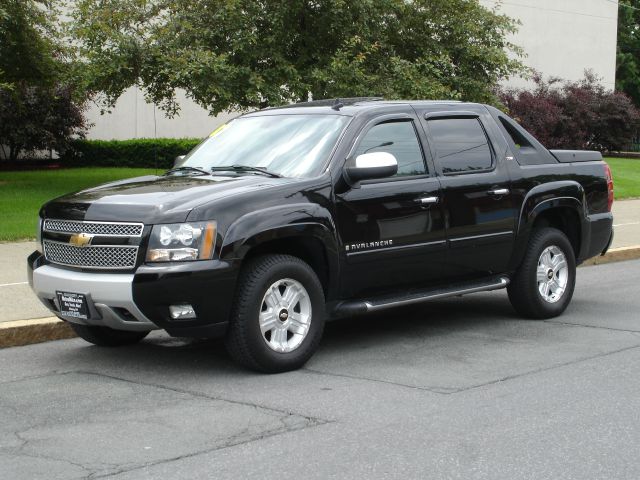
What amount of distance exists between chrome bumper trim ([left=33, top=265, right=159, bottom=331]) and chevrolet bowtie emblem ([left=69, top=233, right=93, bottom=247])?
8.1 inches

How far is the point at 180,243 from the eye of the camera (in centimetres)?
675

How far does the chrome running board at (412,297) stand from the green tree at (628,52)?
6202 centimetres

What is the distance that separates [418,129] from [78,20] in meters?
15.1

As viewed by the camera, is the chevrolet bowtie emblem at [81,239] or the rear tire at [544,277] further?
the rear tire at [544,277]

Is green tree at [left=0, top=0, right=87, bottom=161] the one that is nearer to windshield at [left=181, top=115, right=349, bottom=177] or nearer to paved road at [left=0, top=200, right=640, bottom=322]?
paved road at [left=0, top=200, right=640, bottom=322]

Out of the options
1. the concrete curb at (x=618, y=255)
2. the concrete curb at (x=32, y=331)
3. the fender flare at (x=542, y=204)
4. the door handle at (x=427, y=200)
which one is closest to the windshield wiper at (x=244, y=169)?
the door handle at (x=427, y=200)

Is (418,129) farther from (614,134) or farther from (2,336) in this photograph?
(614,134)

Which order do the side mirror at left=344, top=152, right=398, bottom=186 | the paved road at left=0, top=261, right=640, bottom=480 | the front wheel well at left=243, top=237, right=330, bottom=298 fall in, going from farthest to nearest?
1. the side mirror at left=344, top=152, right=398, bottom=186
2. the front wheel well at left=243, top=237, right=330, bottom=298
3. the paved road at left=0, top=261, right=640, bottom=480

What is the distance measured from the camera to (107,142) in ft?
108

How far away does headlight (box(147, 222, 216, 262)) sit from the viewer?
22.1 ft

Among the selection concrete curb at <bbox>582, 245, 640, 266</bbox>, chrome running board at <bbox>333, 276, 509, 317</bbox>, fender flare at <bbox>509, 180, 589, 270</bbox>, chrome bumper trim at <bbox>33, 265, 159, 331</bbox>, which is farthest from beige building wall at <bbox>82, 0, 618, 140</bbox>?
chrome bumper trim at <bbox>33, 265, 159, 331</bbox>

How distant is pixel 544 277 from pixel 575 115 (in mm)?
27615

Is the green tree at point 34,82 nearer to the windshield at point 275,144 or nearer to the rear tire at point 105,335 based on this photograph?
the windshield at point 275,144

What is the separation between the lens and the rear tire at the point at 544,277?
9.02m
